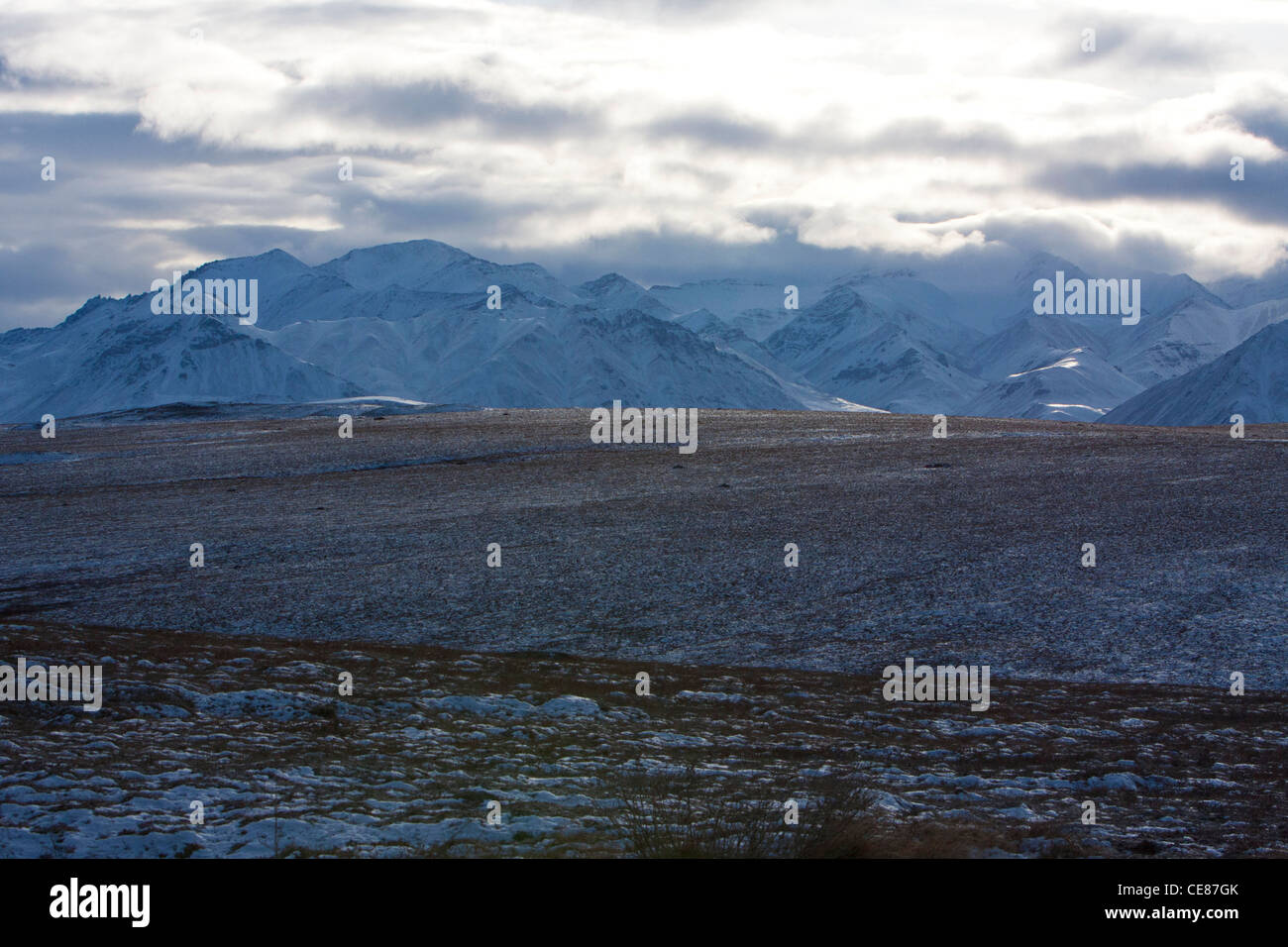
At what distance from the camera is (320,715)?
11492 millimetres

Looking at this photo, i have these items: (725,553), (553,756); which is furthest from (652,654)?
(725,553)

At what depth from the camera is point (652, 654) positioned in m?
15.9

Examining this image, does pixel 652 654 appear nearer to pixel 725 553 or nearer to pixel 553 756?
pixel 553 756

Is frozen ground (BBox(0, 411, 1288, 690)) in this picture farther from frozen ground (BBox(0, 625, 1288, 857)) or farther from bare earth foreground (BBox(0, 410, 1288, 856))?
frozen ground (BBox(0, 625, 1288, 857))

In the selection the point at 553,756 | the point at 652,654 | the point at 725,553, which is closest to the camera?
the point at 553,756


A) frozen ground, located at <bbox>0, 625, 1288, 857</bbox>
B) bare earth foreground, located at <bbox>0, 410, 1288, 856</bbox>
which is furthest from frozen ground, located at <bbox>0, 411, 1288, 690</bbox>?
frozen ground, located at <bbox>0, 625, 1288, 857</bbox>

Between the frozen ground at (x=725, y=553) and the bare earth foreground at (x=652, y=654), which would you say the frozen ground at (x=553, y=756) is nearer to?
the bare earth foreground at (x=652, y=654)

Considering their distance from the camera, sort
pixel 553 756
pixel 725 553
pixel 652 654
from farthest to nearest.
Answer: pixel 725 553
pixel 652 654
pixel 553 756

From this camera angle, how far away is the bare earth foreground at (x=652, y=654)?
342 inches

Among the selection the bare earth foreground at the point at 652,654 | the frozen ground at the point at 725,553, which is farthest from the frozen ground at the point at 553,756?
the frozen ground at the point at 725,553

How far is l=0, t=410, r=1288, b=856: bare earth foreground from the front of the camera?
8680mm
